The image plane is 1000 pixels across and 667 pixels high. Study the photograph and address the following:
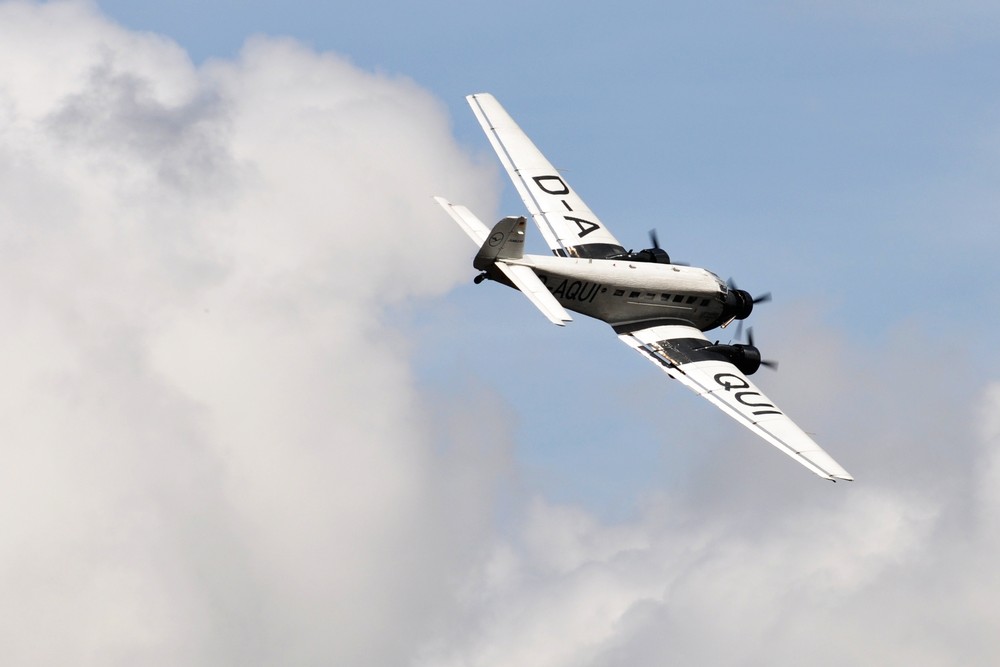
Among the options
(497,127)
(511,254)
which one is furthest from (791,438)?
(497,127)

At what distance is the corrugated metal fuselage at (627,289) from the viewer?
86.9 metres

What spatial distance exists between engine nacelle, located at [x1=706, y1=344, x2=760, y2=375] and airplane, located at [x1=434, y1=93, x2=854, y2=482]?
53mm

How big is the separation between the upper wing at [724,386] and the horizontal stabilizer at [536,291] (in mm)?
6008

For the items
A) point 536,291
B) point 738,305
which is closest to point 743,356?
point 738,305

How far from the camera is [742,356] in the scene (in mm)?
87062

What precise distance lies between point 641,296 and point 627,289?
3.32ft

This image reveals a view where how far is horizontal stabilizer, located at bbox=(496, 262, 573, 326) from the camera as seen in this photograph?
79.6 m

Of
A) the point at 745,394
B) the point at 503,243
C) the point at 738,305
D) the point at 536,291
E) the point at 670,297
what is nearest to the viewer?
the point at 536,291

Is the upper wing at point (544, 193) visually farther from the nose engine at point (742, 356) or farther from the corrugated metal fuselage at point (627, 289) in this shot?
the nose engine at point (742, 356)

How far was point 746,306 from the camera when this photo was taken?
9325 cm

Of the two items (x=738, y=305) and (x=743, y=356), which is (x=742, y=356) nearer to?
(x=743, y=356)

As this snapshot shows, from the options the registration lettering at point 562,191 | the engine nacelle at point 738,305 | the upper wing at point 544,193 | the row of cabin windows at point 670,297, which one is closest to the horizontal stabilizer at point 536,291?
the row of cabin windows at point 670,297

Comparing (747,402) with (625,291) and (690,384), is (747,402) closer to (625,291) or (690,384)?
(690,384)

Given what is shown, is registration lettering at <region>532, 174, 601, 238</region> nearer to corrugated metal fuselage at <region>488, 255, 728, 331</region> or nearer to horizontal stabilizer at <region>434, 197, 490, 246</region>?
corrugated metal fuselage at <region>488, 255, 728, 331</region>
